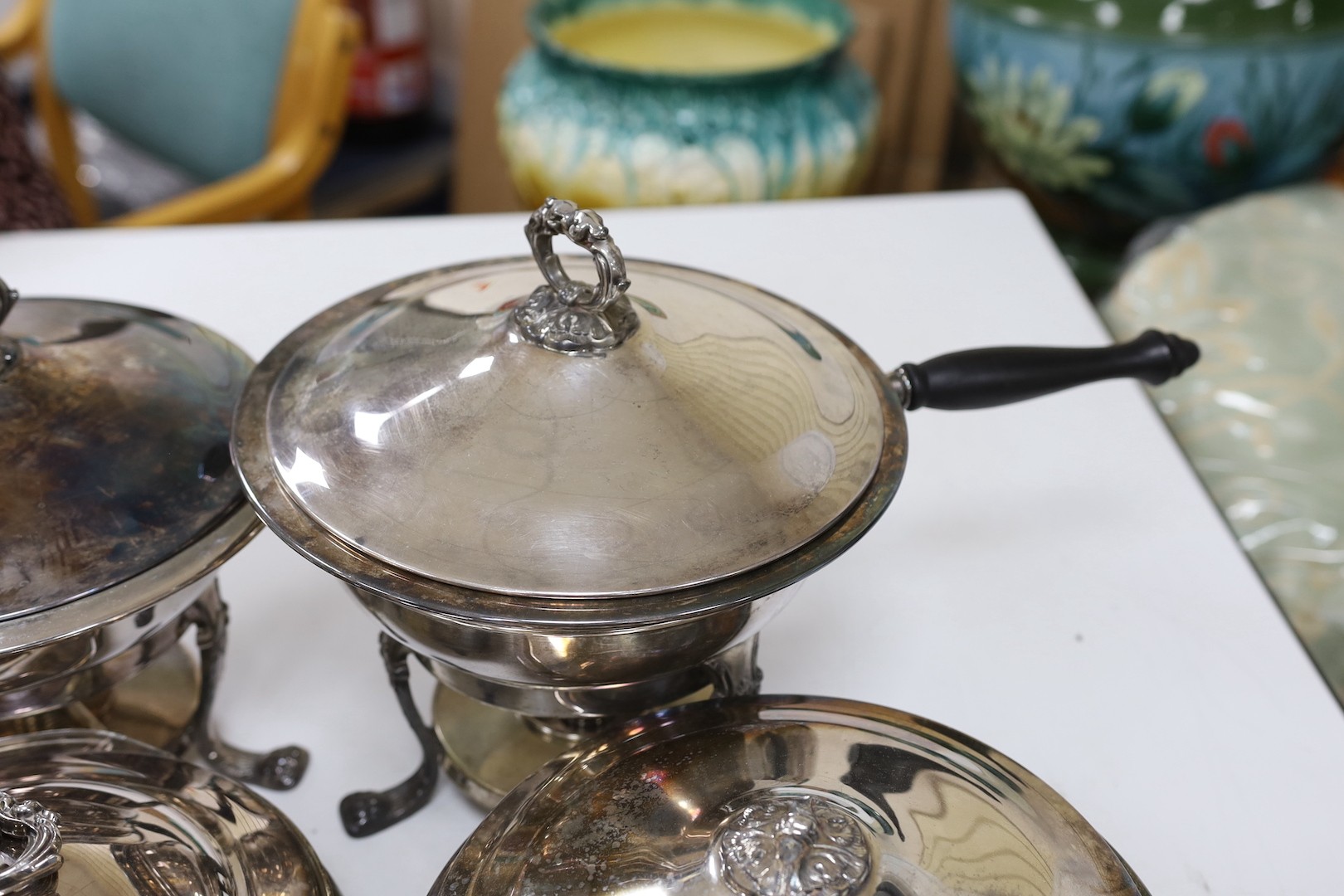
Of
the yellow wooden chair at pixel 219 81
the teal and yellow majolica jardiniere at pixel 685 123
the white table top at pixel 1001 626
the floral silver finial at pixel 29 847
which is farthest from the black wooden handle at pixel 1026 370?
the yellow wooden chair at pixel 219 81

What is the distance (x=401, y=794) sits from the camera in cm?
51

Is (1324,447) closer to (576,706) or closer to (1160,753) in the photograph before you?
(1160,753)

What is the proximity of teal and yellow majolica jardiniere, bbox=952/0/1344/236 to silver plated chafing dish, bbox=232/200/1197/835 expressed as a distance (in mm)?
786

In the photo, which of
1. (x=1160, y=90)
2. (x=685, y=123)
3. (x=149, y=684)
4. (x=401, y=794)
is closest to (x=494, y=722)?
(x=401, y=794)

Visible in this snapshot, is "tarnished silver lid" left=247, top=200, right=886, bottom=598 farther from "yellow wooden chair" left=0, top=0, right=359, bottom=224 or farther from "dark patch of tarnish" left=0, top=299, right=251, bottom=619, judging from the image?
"yellow wooden chair" left=0, top=0, right=359, bottom=224

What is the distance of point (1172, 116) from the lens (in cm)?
113

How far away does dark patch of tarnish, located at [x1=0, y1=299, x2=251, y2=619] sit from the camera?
407 millimetres

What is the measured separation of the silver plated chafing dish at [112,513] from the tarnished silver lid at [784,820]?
0.16 meters

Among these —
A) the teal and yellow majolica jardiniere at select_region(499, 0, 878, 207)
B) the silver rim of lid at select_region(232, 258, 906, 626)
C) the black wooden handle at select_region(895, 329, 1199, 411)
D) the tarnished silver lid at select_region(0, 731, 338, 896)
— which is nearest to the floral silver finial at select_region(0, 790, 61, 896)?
the tarnished silver lid at select_region(0, 731, 338, 896)

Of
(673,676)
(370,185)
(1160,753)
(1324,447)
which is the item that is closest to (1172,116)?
(1324,447)

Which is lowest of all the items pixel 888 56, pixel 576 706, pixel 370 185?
pixel 370 185

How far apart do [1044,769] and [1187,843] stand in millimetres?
65

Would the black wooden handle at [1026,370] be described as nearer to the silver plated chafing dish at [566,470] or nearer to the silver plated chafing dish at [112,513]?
the silver plated chafing dish at [566,470]

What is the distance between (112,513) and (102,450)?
3cm
